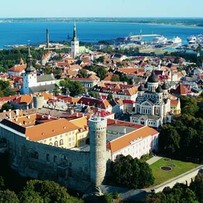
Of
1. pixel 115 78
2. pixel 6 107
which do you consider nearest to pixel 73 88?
pixel 115 78

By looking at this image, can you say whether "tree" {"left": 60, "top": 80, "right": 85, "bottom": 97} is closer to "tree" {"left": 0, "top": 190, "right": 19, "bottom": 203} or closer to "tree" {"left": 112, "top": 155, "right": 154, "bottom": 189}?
"tree" {"left": 112, "top": 155, "right": 154, "bottom": 189}

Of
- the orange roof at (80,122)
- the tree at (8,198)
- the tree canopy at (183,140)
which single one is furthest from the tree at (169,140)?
the tree at (8,198)

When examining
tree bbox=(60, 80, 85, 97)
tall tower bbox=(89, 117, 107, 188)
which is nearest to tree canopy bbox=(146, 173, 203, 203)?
tall tower bbox=(89, 117, 107, 188)

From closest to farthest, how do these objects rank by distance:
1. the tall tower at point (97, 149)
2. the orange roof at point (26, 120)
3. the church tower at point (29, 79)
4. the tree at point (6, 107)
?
the tall tower at point (97, 149) → the orange roof at point (26, 120) → the tree at point (6, 107) → the church tower at point (29, 79)

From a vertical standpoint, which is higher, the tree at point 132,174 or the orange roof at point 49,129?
the orange roof at point 49,129

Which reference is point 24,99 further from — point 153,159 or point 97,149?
point 97,149

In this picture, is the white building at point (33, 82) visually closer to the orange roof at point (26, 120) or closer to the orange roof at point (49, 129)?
the orange roof at point (26, 120)
